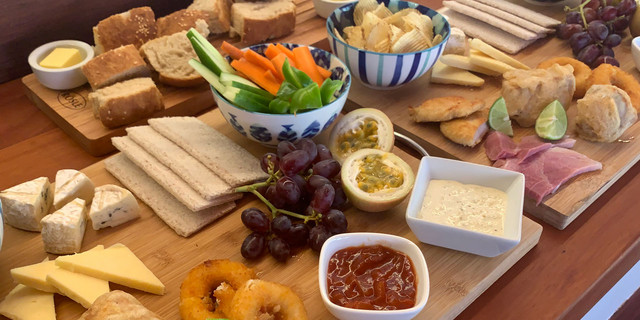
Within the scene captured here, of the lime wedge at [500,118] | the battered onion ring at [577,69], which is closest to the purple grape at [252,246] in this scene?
the lime wedge at [500,118]

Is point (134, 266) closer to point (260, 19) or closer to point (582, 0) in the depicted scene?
point (260, 19)

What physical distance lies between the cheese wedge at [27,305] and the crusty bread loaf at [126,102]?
83 cm

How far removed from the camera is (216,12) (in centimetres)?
270

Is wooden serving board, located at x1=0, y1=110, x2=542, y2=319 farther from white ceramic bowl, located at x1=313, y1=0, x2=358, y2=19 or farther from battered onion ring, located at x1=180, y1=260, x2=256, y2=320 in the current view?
white ceramic bowl, located at x1=313, y1=0, x2=358, y2=19

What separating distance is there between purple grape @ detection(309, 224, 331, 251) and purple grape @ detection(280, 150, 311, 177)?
22 centimetres

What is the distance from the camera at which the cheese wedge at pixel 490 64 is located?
8.17 ft

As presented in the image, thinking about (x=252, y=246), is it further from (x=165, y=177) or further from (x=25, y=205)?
(x=25, y=205)

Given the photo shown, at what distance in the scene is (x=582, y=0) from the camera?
10.6 ft

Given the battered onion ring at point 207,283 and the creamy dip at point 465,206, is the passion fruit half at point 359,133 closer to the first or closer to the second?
the creamy dip at point 465,206

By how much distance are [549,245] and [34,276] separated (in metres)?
1.58

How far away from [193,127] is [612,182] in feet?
5.21

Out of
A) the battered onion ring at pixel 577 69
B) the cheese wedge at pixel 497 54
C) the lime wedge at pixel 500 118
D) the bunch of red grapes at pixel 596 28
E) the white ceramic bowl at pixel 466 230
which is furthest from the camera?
the bunch of red grapes at pixel 596 28

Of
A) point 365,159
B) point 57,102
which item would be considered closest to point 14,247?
point 57,102

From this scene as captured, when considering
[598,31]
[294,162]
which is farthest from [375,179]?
[598,31]
